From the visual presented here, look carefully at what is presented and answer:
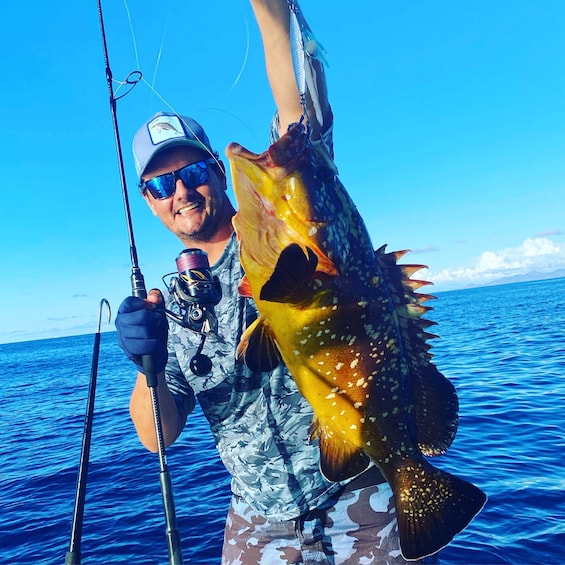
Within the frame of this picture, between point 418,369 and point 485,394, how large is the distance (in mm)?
13464

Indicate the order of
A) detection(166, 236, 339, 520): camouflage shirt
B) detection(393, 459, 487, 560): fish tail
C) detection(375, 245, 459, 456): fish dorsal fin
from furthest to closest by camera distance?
detection(166, 236, 339, 520): camouflage shirt
detection(375, 245, 459, 456): fish dorsal fin
detection(393, 459, 487, 560): fish tail

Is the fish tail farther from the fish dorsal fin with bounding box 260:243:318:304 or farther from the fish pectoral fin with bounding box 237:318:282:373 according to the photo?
the fish dorsal fin with bounding box 260:243:318:304

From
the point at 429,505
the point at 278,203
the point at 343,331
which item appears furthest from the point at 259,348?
the point at 429,505

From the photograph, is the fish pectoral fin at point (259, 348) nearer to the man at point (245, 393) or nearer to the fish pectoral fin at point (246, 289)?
the fish pectoral fin at point (246, 289)

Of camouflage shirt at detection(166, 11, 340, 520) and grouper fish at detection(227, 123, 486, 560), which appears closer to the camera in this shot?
grouper fish at detection(227, 123, 486, 560)

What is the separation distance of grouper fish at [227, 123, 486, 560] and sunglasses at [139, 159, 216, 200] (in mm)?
1201

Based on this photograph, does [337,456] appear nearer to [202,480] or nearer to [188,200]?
[188,200]

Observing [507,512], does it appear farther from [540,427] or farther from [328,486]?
[328,486]

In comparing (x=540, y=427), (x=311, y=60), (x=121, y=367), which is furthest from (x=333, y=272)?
(x=121, y=367)

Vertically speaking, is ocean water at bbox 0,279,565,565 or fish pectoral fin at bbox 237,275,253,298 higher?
fish pectoral fin at bbox 237,275,253,298

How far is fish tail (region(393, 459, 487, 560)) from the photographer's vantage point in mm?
2562

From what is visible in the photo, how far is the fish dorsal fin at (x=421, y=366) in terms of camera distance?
2.78 m

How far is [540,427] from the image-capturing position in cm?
1096

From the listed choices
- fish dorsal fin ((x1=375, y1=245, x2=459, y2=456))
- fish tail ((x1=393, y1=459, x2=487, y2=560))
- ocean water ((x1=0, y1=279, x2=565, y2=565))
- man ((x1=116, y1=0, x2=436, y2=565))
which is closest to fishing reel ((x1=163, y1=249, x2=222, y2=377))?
man ((x1=116, y1=0, x2=436, y2=565))
